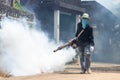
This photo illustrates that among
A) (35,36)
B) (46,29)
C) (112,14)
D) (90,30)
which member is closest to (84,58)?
(90,30)

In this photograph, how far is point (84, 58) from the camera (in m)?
12.4

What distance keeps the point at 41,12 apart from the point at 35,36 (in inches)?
520

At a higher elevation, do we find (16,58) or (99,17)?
(99,17)

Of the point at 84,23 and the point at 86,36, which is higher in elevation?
the point at 84,23

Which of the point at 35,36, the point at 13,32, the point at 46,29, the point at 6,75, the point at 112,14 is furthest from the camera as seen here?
the point at 112,14

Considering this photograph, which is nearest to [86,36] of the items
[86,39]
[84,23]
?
[86,39]

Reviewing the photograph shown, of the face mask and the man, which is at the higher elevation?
the face mask

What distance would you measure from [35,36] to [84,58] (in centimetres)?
204

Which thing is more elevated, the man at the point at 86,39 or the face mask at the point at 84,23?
the face mask at the point at 84,23

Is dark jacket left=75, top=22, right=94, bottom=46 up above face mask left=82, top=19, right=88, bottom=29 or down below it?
below

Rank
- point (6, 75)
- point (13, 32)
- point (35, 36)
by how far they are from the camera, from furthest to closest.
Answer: point (35, 36)
point (13, 32)
point (6, 75)

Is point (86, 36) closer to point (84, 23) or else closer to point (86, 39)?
point (86, 39)

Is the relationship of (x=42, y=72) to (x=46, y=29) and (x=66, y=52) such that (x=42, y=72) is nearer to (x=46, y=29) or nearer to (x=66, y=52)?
(x=66, y=52)

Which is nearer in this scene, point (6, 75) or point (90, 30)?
point (6, 75)
